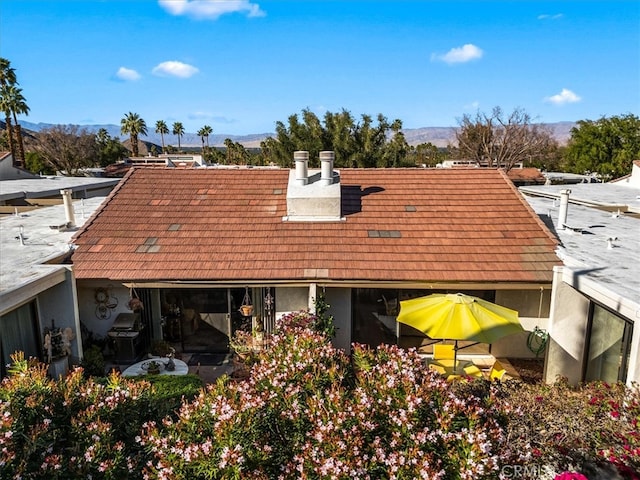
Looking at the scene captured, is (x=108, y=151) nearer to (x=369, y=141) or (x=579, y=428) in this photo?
(x=369, y=141)

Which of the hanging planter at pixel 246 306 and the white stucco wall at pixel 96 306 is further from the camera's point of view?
the white stucco wall at pixel 96 306

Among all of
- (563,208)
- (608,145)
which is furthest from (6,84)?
(608,145)

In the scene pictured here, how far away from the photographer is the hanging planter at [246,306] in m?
11.9

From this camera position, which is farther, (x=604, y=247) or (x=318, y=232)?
(x=318, y=232)

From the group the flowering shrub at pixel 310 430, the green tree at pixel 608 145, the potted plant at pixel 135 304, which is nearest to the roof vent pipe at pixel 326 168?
the potted plant at pixel 135 304

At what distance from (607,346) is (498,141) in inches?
2047

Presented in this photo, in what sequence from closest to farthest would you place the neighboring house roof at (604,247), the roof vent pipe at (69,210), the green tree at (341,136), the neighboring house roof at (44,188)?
1. the neighboring house roof at (604,247)
2. the roof vent pipe at (69,210)
3. the neighboring house roof at (44,188)
4. the green tree at (341,136)

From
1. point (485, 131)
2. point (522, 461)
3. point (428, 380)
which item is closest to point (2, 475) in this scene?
point (428, 380)

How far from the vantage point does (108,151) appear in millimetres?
72625

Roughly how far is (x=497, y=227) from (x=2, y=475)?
12514mm

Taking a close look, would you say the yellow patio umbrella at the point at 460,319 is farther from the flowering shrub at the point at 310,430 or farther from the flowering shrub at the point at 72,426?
the flowering shrub at the point at 72,426

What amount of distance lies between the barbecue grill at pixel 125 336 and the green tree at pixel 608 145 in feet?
179

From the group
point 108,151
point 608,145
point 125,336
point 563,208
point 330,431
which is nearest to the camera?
point 330,431

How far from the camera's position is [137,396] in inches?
219
